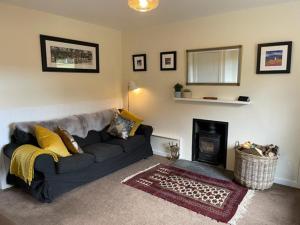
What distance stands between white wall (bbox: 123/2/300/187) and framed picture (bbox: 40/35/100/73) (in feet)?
3.00

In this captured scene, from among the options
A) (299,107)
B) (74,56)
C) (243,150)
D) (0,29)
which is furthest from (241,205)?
(0,29)

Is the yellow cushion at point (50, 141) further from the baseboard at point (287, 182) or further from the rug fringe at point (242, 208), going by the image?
the baseboard at point (287, 182)

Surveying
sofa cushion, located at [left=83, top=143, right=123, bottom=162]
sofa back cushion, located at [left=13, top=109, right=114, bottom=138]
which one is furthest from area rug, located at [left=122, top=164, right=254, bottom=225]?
sofa back cushion, located at [left=13, top=109, right=114, bottom=138]

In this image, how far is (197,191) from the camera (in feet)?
9.24

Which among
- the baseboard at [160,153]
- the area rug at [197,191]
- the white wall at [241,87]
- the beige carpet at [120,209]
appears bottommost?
the beige carpet at [120,209]

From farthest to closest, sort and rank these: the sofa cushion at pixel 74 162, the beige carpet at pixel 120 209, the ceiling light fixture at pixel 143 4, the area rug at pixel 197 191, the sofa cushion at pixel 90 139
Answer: the sofa cushion at pixel 90 139
the sofa cushion at pixel 74 162
the area rug at pixel 197 191
the beige carpet at pixel 120 209
the ceiling light fixture at pixel 143 4

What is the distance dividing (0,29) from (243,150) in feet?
11.6

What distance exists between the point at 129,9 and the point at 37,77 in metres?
1.65

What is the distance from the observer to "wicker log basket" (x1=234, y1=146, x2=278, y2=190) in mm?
2775

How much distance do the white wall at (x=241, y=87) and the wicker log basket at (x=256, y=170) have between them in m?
0.36

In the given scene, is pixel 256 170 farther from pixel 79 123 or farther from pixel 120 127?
pixel 79 123

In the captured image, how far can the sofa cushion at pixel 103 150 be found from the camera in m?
3.10

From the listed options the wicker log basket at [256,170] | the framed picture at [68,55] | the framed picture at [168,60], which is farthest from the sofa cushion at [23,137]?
the wicker log basket at [256,170]

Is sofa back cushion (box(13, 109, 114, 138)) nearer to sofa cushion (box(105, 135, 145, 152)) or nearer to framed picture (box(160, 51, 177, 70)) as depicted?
sofa cushion (box(105, 135, 145, 152))
